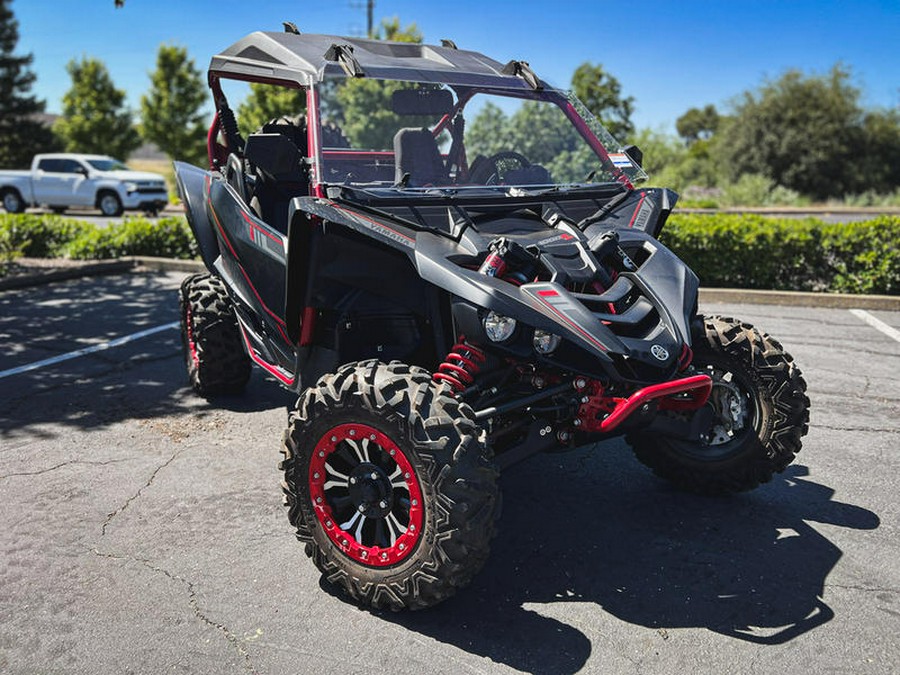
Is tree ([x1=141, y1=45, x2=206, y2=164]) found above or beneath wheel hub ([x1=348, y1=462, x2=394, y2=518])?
above

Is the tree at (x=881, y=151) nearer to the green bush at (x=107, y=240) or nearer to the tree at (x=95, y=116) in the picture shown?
the green bush at (x=107, y=240)

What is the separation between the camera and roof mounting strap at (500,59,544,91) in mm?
4660

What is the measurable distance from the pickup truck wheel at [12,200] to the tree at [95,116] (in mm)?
13714

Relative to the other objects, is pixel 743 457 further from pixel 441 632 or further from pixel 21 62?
pixel 21 62

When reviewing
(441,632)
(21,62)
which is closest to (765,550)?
(441,632)

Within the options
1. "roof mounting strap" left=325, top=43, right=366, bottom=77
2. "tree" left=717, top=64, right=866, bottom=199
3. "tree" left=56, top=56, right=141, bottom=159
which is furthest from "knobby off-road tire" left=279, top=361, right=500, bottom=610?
"tree" left=56, top=56, right=141, bottom=159

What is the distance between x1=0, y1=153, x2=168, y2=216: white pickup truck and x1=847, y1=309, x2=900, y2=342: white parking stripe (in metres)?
18.6

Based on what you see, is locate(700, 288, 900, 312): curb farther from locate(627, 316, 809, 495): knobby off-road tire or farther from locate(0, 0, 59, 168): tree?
locate(0, 0, 59, 168): tree

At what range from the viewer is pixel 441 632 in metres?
3.06

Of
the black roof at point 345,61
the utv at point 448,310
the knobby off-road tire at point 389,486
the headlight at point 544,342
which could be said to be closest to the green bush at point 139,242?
the utv at point 448,310

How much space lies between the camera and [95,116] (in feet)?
118

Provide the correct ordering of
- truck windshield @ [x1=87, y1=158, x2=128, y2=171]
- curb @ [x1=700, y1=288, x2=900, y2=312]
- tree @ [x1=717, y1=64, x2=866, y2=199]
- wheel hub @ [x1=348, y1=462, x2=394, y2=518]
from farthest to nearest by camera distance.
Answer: tree @ [x1=717, y1=64, x2=866, y2=199], truck windshield @ [x1=87, y1=158, x2=128, y2=171], curb @ [x1=700, y1=288, x2=900, y2=312], wheel hub @ [x1=348, y1=462, x2=394, y2=518]

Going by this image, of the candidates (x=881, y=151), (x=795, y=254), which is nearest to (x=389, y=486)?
(x=795, y=254)

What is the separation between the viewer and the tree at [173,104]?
3503cm
